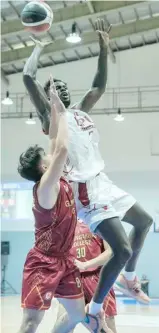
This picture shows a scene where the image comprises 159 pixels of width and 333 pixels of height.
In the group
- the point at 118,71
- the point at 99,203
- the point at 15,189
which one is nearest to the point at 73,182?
the point at 99,203

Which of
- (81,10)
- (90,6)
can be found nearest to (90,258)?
(90,6)

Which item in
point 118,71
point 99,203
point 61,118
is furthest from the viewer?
point 118,71

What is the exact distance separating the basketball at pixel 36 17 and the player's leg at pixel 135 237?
1575mm

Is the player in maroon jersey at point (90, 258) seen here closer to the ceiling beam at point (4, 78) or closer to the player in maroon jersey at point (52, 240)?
the player in maroon jersey at point (52, 240)

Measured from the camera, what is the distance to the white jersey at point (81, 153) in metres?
3.66

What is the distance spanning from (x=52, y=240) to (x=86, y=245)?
0.64 meters

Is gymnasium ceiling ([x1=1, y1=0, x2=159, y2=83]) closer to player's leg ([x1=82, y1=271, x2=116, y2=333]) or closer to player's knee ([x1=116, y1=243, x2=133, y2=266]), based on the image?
player's leg ([x1=82, y1=271, x2=116, y2=333])

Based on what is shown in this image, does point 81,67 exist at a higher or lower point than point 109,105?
higher

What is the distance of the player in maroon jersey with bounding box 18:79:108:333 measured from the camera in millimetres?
3320

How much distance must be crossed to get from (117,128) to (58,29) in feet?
11.2

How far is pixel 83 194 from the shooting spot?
3643mm

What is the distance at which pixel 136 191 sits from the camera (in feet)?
49.4

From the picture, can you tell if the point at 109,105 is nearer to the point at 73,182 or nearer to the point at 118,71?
the point at 118,71

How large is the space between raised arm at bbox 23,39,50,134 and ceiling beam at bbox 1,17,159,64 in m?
10.7
